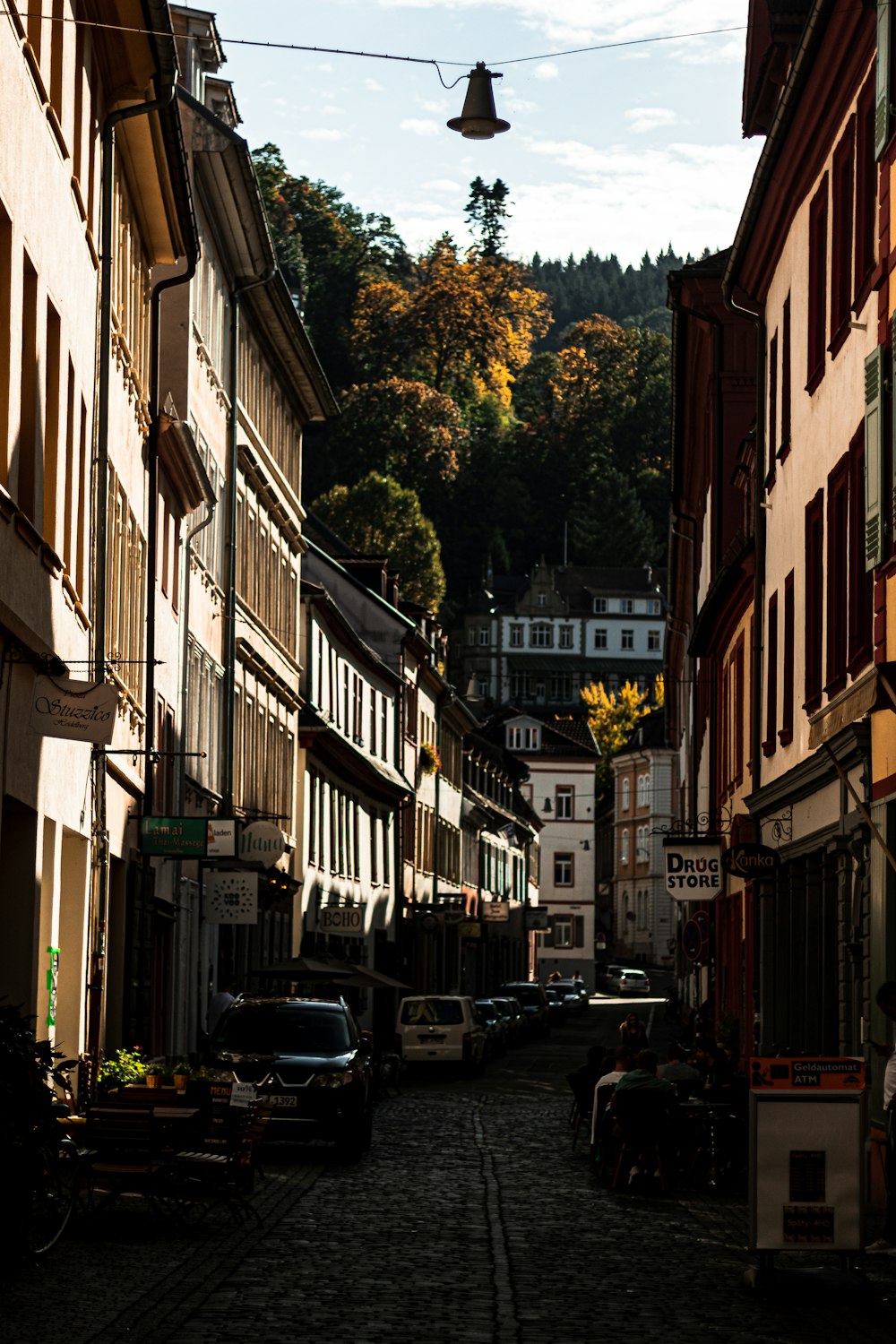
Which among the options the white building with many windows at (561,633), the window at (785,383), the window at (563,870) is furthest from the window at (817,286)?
the white building with many windows at (561,633)

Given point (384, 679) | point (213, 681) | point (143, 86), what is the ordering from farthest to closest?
point (384, 679), point (213, 681), point (143, 86)

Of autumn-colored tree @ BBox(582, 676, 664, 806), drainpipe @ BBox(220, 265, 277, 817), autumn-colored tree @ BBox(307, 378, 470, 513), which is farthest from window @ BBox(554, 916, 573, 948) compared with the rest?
drainpipe @ BBox(220, 265, 277, 817)

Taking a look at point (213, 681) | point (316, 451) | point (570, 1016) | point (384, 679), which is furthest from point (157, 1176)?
point (316, 451)

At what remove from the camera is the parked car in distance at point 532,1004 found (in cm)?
6278

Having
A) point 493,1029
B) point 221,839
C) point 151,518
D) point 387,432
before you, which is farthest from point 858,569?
point 387,432

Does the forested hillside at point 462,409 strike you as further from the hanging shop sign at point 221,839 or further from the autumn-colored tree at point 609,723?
the hanging shop sign at point 221,839

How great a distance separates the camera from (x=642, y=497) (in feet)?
519

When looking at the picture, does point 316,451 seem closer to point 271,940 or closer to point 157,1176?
point 271,940

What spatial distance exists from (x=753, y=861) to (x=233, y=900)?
10.3m

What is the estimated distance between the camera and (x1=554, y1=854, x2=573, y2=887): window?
118562 millimetres

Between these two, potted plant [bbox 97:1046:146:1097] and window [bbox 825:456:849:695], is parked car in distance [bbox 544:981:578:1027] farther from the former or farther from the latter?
window [bbox 825:456:849:695]

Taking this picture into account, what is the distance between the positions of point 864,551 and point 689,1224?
18.8 feet

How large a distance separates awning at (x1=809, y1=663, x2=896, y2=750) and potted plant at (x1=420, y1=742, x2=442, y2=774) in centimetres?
5229

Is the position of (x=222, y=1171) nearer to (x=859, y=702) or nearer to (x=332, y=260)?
(x=859, y=702)
